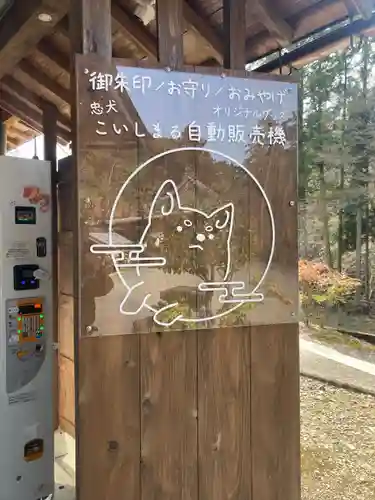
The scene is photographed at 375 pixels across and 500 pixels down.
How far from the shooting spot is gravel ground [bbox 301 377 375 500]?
291 cm

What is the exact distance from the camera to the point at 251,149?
1.88 metres

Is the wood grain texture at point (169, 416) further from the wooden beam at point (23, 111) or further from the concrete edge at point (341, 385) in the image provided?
the concrete edge at point (341, 385)

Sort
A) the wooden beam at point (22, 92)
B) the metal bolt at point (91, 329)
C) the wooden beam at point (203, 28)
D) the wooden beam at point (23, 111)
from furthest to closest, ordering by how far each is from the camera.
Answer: the wooden beam at point (23, 111) → the wooden beam at point (22, 92) → the wooden beam at point (203, 28) → the metal bolt at point (91, 329)

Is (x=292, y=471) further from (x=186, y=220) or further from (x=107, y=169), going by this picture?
(x=107, y=169)

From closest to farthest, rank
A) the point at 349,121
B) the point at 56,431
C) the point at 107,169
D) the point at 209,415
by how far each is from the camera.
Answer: the point at 107,169, the point at 209,415, the point at 56,431, the point at 349,121

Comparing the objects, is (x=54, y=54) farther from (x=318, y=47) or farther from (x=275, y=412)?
(x=275, y=412)

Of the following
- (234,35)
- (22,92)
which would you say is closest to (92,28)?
(234,35)

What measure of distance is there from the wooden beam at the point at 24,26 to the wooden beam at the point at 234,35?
772 mm

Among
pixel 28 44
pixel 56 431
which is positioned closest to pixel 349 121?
pixel 28 44

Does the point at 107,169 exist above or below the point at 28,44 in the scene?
below

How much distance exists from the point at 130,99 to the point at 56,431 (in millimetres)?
2365

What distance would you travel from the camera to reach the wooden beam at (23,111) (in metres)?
3.93

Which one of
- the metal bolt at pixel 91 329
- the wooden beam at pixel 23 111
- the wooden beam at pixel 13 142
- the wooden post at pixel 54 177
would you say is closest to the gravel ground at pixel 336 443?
the wooden post at pixel 54 177

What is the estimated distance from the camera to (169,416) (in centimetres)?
180
